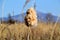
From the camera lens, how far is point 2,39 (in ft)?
8.41

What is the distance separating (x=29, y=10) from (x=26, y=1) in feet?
0.85

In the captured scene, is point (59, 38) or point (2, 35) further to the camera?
point (2, 35)

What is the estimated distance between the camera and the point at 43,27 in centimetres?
358

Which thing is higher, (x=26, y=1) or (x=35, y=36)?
(x=26, y=1)

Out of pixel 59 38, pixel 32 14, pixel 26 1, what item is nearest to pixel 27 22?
pixel 32 14

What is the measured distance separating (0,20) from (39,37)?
1.76 feet

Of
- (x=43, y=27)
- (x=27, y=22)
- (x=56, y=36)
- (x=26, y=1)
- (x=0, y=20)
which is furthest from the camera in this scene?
(x=43, y=27)

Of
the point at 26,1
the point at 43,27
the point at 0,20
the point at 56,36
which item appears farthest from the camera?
the point at 43,27

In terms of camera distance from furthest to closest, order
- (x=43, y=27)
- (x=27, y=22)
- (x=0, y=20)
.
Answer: (x=43, y=27)
(x=0, y=20)
(x=27, y=22)

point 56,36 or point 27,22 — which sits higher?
point 27,22

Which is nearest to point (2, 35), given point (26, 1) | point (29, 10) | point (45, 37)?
point (45, 37)

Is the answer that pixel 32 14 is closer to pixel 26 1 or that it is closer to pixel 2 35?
pixel 26 1

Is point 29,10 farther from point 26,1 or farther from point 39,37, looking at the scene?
point 39,37

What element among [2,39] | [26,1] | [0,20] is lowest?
[2,39]
